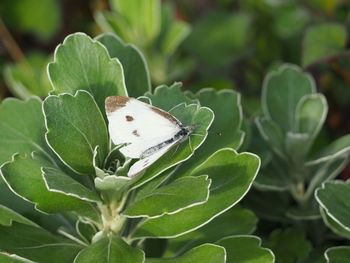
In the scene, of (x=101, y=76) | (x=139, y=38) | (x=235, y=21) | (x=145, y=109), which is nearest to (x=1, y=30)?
(x=139, y=38)

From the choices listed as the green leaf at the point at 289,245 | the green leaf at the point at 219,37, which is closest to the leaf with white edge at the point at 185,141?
the green leaf at the point at 289,245

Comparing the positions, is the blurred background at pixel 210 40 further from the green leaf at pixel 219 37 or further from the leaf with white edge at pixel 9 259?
the leaf with white edge at pixel 9 259

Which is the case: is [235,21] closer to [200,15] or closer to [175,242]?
[200,15]

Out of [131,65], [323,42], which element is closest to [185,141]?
[131,65]

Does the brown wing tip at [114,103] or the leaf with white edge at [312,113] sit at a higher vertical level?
the brown wing tip at [114,103]

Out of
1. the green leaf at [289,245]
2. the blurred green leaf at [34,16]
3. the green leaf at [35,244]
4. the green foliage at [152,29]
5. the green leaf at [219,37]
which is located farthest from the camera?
the blurred green leaf at [34,16]

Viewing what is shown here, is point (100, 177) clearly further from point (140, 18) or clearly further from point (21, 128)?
point (140, 18)
